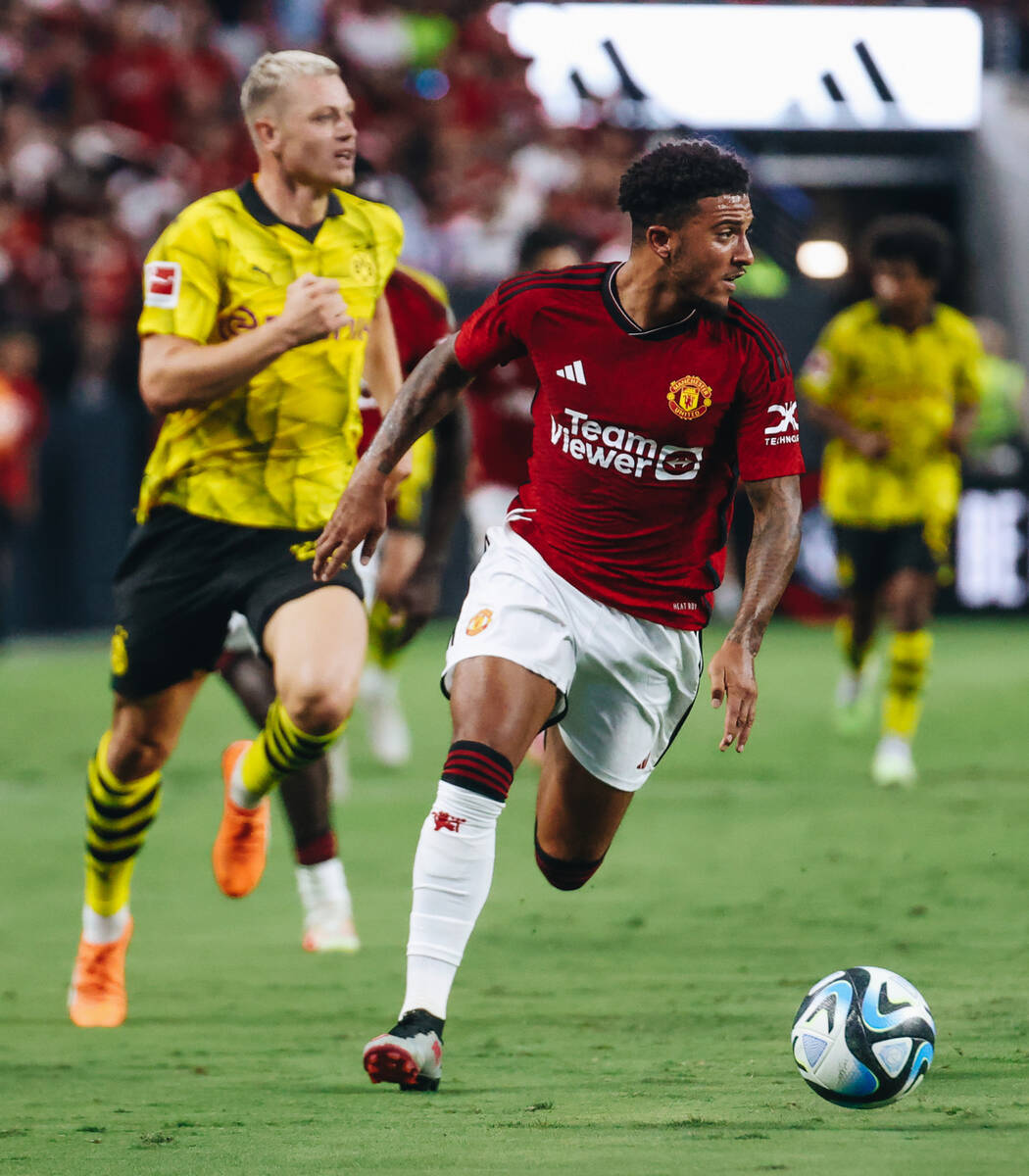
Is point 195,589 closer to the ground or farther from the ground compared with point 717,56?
farther from the ground

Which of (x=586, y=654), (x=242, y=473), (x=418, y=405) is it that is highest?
(x=418, y=405)

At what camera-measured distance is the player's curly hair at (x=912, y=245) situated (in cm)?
999

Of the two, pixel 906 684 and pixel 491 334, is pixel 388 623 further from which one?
pixel 906 684

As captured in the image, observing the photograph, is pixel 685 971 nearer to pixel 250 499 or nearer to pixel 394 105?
pixel 250 499

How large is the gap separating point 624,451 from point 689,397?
0.72 ft

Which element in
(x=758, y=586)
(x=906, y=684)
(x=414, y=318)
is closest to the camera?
(x=758, y=586)

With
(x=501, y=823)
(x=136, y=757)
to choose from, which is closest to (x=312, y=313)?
(x=136, y=757)

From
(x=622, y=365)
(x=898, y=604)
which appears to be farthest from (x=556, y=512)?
(x=898, y=604)

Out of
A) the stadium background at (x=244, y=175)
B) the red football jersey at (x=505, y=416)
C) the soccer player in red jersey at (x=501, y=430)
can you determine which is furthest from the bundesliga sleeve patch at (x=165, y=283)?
the stadium background at (x=244, y=175)

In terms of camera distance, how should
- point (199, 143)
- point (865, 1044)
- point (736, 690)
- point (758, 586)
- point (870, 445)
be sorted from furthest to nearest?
point (199, 143) → point (870, 445) → point (758, 586) → point (736, 690) → point (865, 1044)

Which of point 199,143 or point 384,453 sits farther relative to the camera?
point 199,143

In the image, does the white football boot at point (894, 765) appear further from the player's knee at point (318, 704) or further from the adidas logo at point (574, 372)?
the adidas logo at point (574, 372)

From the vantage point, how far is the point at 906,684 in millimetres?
9953

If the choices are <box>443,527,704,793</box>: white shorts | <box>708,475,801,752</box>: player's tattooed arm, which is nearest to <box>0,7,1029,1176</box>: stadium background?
<box>443,527,704,793</box>: white shorts
